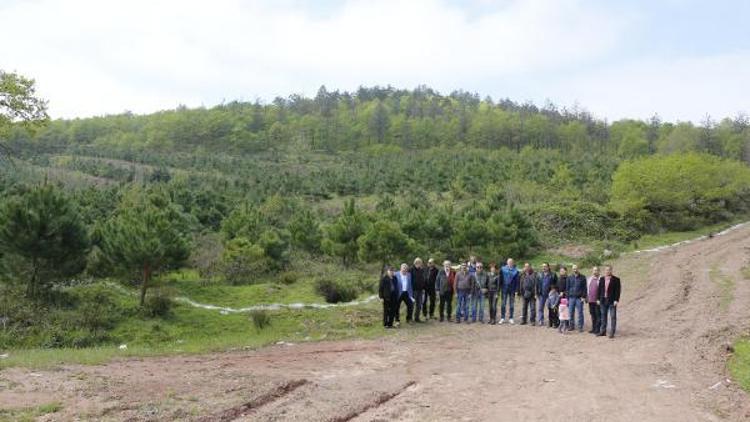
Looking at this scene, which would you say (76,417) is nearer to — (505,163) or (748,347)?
(748,347)

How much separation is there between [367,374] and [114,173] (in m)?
60.6

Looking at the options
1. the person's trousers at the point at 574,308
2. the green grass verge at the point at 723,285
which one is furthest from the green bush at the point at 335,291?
the green grass verge at the point at 723,285

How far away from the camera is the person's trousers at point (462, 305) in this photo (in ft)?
53.7

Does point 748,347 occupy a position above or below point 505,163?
below

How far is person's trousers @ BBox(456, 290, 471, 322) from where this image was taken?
645 inches

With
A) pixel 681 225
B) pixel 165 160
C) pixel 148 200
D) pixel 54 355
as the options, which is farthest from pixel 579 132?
pixel 54 355

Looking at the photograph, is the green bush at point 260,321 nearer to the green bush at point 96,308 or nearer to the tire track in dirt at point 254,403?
the green bush at point 96,308

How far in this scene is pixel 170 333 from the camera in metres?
19.7

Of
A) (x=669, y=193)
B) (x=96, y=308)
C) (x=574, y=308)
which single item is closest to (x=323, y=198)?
(x=669, y=193)

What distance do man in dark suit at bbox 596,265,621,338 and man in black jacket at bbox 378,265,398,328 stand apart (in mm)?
4772

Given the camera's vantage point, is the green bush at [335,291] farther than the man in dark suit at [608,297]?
Yes

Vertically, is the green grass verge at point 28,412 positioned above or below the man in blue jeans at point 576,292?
below

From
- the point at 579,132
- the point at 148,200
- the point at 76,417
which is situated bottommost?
the point at 76,417

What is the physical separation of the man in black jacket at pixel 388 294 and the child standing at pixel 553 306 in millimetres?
3845
